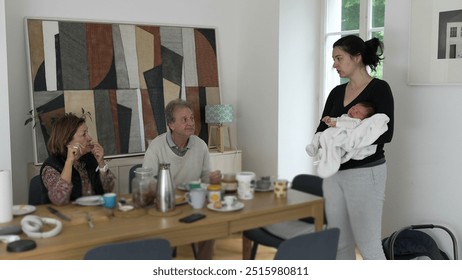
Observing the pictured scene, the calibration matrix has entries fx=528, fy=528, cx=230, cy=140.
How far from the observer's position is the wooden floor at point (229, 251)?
121 cm

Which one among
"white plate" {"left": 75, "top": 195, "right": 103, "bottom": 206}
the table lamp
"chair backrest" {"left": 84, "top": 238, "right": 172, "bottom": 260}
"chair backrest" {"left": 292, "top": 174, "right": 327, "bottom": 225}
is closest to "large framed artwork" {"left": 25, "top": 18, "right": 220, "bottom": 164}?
the table lamp

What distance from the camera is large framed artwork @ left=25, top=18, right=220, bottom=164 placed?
1.49 metres

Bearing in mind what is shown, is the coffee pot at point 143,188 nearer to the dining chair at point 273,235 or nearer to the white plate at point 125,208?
the white plate at point 125,208

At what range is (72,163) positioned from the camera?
54.7 inches

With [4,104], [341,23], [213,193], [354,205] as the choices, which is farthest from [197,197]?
[4,104]

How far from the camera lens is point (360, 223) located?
149 cm

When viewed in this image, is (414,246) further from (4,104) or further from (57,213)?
(4,104)

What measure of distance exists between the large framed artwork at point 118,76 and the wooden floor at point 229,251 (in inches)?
11.2

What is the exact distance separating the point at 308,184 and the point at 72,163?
63cm
